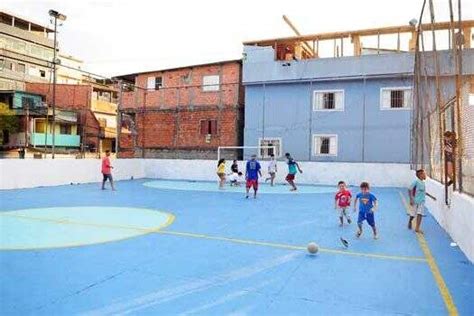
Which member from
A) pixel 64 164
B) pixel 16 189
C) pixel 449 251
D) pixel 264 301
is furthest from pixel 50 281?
pixel 64 164

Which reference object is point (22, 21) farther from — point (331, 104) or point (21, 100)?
point (331, 104)

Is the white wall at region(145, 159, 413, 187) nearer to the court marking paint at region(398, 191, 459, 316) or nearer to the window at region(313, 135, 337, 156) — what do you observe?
the window at region(313, 135, 337, 156)

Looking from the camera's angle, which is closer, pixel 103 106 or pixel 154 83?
pixel 154 83

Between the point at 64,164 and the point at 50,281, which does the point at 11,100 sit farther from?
the point at 50,281

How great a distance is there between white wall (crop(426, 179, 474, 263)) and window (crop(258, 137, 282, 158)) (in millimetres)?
15420

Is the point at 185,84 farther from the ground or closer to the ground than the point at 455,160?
farther from the ground

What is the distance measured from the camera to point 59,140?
123ft

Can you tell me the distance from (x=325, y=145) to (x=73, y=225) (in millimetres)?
18139

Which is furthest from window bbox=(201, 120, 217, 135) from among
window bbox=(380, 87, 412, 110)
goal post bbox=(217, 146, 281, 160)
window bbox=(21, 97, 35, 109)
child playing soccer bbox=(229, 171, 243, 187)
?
window bbox=(21, 97, 35, 109)

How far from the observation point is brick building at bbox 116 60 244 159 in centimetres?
2812

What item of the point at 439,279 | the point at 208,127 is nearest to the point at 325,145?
the point at 208,127

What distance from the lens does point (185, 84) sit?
29.9 meters

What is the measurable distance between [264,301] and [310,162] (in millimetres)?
18541

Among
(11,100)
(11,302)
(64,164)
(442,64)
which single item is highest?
(11,100)
